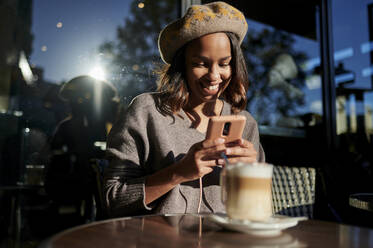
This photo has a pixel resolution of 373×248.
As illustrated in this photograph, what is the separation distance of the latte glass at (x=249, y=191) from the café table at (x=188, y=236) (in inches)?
2.2

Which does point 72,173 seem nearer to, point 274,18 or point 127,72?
point 127,72

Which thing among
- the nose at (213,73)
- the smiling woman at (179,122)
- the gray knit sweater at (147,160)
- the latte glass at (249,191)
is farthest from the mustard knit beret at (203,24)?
the latte glass at (249,191)

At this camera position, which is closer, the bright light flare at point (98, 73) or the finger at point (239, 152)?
the finger at point (239, 152)

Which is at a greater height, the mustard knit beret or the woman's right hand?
the mustard knit beret

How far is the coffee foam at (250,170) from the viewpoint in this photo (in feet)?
2.68

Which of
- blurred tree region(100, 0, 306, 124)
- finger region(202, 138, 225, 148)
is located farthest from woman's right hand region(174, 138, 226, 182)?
blurred tree region(100, 0, 306, 124)

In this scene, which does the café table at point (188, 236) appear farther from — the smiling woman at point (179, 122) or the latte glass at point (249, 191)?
the smiling woman at point (179, 122)

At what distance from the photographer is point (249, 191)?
82cm

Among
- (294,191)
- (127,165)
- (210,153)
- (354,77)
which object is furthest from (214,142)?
(354,77)

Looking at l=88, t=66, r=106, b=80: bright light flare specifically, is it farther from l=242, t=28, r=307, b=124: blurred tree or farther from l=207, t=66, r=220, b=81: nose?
l=242, t=28, r=307, b=124: blurred tree

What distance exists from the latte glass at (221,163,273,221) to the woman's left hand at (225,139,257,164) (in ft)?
0.73

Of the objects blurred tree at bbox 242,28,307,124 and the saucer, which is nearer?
the saucer

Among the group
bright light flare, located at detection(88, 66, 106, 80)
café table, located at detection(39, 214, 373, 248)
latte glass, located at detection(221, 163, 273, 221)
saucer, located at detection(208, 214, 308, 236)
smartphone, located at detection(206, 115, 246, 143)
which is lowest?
café table, located at detection(39, 214, 373, 248)

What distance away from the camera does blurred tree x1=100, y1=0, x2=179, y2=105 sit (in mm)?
2617
